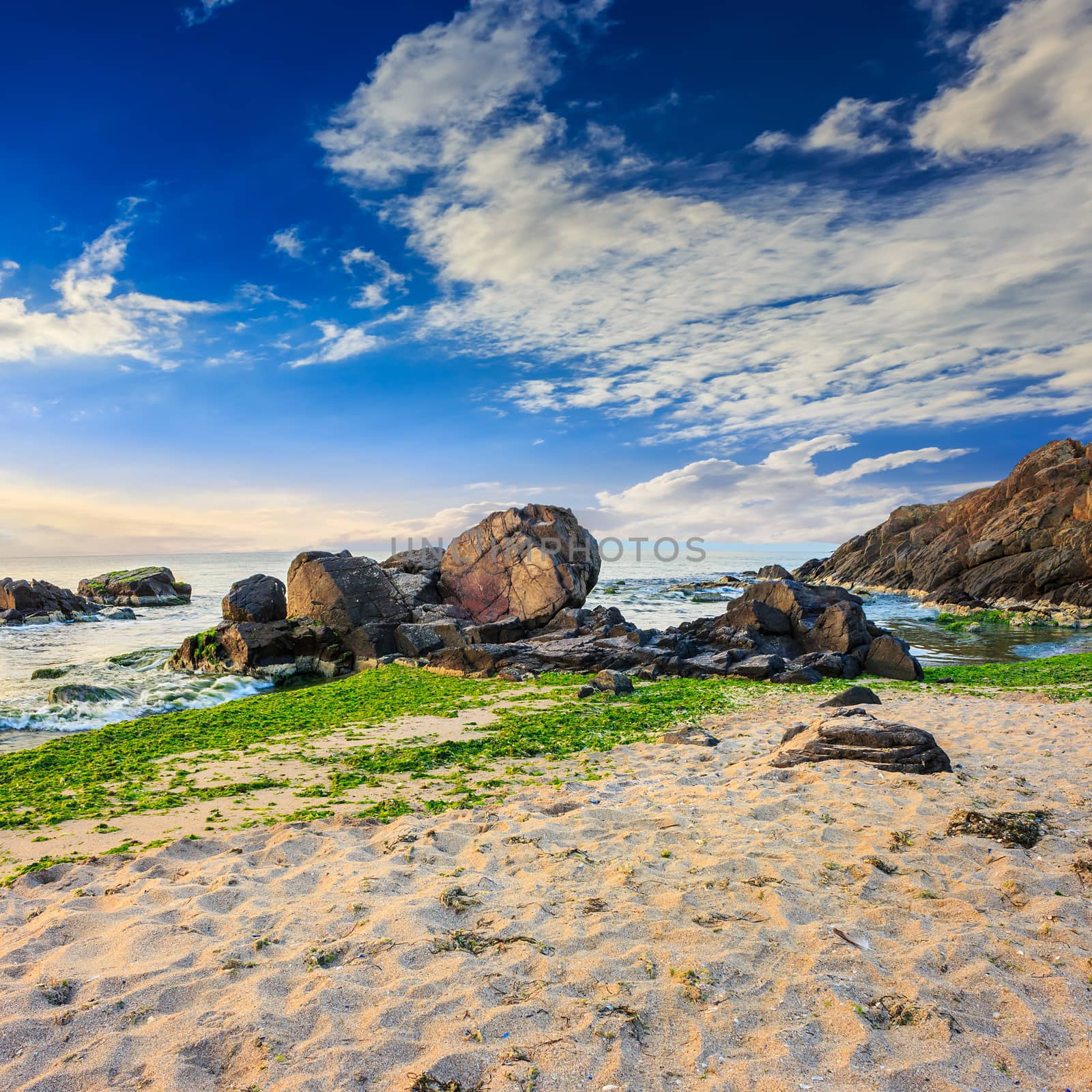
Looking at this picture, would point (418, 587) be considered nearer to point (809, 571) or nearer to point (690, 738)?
point (690, 738)

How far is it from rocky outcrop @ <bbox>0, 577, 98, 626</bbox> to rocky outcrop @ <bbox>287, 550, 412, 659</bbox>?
26.4 meters

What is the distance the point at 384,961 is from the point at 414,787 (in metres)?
4.36

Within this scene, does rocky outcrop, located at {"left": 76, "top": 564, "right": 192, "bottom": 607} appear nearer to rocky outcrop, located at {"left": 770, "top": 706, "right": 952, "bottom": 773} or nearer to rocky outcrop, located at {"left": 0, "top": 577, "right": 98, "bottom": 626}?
rocky outcrop, located at {"left": 0, "top": 577, "right": 98, "bottom": 626}

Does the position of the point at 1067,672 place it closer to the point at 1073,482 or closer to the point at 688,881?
the point at 688,881

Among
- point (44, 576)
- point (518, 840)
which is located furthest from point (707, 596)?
point (44, 576)

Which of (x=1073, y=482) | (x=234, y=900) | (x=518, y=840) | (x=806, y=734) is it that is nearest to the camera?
(x=234, y=900)

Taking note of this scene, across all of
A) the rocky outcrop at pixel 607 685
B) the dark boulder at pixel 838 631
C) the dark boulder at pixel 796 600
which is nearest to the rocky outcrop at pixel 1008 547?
the dark boulder at pixel 796 600

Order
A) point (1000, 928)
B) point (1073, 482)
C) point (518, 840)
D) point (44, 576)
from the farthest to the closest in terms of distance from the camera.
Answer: point (44, 576)
point (1073, 482)
point (518, 840)
point (1000, 928)

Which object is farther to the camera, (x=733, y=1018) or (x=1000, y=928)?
(x=1000, y=928)

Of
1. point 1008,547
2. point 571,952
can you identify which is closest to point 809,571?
point 1008,547

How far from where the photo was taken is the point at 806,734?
375 inches

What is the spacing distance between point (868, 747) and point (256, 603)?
21053mm

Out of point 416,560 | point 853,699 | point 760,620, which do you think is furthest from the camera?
point 416,560

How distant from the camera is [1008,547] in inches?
1923
